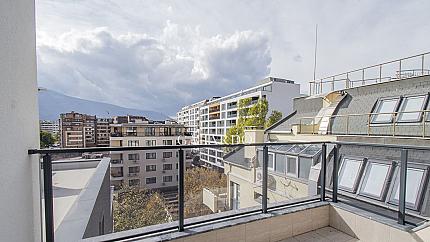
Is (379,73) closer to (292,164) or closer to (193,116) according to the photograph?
(292,164)

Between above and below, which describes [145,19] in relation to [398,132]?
above

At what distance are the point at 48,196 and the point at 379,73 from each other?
10801mm

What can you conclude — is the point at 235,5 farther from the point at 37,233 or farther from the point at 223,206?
the point at 37,233

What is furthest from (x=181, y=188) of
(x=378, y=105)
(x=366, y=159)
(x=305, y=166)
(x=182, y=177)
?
(x=378, y=105)

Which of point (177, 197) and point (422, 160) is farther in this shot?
point (422, 160)

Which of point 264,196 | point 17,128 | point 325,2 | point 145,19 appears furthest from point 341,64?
point 17,128

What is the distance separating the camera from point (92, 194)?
11.3 feet

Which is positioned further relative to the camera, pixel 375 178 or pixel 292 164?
pixel 292 164

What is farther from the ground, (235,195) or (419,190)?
(235,195)

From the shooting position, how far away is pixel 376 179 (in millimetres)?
3500

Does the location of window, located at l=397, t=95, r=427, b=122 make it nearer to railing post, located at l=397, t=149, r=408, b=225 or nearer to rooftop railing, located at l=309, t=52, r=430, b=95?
rooftop railing, located at l=309, t=52, r=430, b=95

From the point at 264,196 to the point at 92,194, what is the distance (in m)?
2.69

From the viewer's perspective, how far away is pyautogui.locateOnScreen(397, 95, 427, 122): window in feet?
21.8

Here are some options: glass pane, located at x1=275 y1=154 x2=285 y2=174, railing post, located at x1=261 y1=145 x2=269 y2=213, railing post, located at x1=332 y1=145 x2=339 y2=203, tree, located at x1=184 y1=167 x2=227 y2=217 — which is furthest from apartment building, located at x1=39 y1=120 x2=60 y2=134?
railing post, located at x1=332 y1=145 x2=339 y2=203
